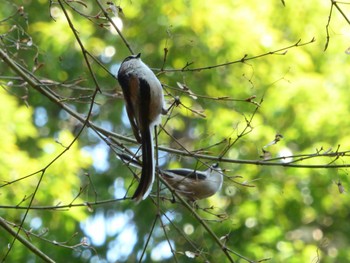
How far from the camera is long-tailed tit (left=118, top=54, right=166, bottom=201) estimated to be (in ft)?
9.73

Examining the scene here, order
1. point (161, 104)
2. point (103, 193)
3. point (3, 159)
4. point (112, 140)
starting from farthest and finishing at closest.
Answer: point (103, 193)
point (3, 159)
point (112, 140)
point (161, 104)

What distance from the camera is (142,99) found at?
3000mm

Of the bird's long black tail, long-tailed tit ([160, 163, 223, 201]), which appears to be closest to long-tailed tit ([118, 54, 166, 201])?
the bird's long black tail

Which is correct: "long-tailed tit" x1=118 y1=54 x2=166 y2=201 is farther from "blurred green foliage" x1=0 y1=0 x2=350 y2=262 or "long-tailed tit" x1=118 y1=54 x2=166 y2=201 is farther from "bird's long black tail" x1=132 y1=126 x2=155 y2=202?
"blurred green foliage" x1=0 y1=0 x2=350 y2=262

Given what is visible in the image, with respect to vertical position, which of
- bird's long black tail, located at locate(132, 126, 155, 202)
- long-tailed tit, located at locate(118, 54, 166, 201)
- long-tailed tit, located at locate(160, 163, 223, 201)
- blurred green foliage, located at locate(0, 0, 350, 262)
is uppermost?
blurred green foliage, located at locate(0, 0, 350, 262)

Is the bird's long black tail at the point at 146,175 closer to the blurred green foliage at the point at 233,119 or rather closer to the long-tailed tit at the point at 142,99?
the long-tailed tit at the point at 142,99

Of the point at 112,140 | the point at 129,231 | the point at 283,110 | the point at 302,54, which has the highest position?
the point at 302,54

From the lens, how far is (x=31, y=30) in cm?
706

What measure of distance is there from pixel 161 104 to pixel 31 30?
4348 mm

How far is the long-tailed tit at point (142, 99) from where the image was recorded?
117 inches

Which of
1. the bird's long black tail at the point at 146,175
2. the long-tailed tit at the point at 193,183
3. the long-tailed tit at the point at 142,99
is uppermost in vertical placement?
the long-tailed tit at the point at 193,183

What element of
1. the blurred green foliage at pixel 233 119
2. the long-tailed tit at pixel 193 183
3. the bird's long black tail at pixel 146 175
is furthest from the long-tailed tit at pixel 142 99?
the blurred green foliage at pixel 233 119

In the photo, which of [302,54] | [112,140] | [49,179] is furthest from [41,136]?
[112,140]

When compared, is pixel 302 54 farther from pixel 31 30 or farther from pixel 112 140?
pixel 112 140
